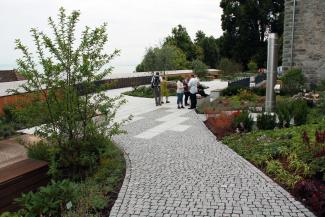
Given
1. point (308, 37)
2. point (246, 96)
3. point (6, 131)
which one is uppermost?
point (308, 37)

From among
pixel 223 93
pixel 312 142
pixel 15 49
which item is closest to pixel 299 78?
pixel 223 93

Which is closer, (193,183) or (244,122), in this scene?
(193,183)

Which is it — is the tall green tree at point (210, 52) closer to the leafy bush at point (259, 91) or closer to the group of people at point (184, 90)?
the leafy bush at point (259, 91)

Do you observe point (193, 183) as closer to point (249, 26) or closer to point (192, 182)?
point (192, 182)

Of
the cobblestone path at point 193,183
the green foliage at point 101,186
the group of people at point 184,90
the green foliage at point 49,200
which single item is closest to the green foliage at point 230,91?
the group of people at point 184,90

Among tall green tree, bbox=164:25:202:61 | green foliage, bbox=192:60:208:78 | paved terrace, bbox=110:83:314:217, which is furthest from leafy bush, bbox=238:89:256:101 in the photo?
tall green tree, bbox=164:25:202:61

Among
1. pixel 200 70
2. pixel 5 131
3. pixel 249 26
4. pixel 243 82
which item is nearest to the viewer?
pixel 5 131

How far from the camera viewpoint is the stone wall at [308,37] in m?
16.3

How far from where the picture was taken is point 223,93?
16.8 meters

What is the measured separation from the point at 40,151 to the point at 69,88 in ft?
4.21

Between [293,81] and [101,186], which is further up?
[293,81]

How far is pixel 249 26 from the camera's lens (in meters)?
42.4

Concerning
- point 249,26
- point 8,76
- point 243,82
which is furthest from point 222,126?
point 249,26

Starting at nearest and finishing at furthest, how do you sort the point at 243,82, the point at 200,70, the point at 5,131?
1. the point at 5,131
2. the point at 243,82
3. the point at 200,70
